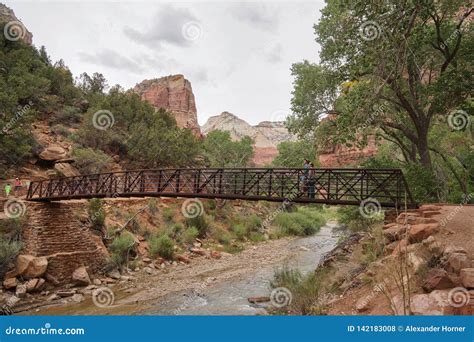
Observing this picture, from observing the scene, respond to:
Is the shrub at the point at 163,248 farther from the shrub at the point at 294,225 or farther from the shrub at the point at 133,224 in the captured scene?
the shrub at the point at 294,225

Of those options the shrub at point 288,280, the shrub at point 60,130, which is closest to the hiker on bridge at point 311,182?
the shrub at point 288,280

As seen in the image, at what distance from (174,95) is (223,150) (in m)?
45.7

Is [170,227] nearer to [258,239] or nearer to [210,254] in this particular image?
[210,254]

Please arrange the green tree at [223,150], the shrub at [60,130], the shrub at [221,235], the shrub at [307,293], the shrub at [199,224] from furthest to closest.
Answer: the green tree at [223,150], the shrub at [60,130], the shrub at [221,235], the shrub at [199,224], the shrub at [307,293]

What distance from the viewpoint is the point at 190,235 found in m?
24.3

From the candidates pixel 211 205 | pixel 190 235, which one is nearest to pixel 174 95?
pixel 211 205

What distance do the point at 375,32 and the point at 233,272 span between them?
14078 millimetres

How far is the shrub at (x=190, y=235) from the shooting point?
942 inches

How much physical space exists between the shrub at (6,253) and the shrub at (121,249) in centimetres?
468

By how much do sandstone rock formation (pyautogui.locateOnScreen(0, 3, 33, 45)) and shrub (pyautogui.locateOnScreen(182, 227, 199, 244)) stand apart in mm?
24515

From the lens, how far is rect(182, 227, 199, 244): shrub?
23.9 meters

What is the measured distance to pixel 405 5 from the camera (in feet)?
26.7

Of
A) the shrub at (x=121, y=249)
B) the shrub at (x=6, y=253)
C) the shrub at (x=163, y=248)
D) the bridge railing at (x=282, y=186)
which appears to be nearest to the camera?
the bridge railing at (x=282, y=186)

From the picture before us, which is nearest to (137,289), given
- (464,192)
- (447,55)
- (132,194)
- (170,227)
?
(132,194)
